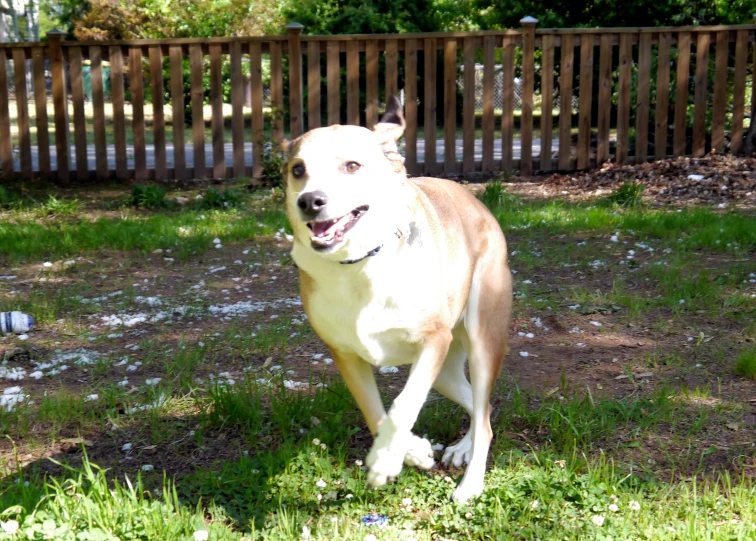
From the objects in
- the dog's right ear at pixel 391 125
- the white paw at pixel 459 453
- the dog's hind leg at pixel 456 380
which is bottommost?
→ the white paw at pixel 459 453

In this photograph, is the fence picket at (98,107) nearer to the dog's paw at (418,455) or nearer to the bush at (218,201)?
the bush at (218,201)

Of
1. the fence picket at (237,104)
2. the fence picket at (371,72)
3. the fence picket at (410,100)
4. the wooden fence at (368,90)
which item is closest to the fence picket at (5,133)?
the wooden fence at (368,90)

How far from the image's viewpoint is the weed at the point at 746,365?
4910 millimetres

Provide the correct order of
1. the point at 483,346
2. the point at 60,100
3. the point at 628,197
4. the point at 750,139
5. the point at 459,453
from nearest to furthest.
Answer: the point at 483,346, the point at 459,453, the point at 628,197, the point at 60,100, the point at 750,139

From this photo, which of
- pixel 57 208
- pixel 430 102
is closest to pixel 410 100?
pixel 430 102

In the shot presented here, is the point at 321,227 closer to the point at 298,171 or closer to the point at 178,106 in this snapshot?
the point at 298,171

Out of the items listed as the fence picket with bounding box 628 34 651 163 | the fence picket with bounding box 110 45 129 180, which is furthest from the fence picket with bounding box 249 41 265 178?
the fence picket with bounding box 628 34 651 163

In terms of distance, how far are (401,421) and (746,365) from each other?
2.45m

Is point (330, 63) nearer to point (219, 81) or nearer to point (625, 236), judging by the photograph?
point (219, 81)

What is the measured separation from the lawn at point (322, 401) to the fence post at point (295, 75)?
11.2 feet

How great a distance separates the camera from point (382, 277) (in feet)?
11.5

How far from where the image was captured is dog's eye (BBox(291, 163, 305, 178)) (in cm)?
349

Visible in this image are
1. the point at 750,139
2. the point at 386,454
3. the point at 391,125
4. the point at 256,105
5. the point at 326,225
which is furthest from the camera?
the point at 750,139

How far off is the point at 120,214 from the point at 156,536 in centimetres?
686
